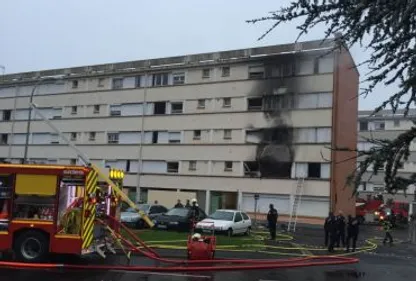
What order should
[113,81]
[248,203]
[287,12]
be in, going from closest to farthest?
[287,12] < [248,203] < [113,81]

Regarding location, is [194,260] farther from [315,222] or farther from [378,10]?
[315,222]

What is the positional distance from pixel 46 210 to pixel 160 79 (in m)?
45.5

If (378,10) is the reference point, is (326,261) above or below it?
below

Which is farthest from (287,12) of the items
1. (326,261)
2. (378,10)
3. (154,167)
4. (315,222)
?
(154,167)

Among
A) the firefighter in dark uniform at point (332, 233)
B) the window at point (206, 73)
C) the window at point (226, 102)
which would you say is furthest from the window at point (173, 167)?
the firefighter in dark uniform at point (332, 233)

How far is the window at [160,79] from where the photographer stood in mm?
59469

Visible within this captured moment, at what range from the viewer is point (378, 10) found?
5.21 metres

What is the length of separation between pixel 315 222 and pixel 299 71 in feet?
43.1

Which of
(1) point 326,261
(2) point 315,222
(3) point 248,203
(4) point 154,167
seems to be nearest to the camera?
(1) point 326,261

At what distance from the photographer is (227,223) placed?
30.5 m

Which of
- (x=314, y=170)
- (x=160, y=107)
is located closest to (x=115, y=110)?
(x=160, y=107)

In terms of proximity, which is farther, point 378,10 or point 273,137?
point 273,137

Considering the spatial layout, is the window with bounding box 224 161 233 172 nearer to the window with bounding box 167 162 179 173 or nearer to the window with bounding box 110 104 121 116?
the window with bounding box 167 162 179 173

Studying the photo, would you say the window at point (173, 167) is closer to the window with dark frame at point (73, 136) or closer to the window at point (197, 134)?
the window at point (197, 134)
